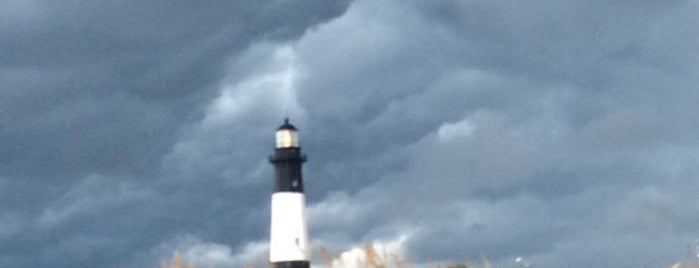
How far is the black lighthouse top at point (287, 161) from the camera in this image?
1737 inches

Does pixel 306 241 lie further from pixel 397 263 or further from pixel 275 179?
pixel 397 263

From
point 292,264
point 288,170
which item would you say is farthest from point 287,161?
point 292,264

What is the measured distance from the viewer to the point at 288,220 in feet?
144

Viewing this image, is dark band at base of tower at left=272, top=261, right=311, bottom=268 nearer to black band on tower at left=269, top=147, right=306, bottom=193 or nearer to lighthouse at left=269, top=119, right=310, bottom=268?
lighthouse at left=269, top=119, right=310, bottom=268

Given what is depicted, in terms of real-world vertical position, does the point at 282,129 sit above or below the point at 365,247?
above

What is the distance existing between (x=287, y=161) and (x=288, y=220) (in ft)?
7.09

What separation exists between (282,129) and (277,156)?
1.43m

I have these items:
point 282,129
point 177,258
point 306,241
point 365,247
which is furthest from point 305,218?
point 365,247

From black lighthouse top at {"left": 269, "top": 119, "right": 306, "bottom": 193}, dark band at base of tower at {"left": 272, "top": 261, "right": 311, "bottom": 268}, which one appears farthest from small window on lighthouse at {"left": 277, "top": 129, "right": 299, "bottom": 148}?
dark band at base of tower at {"left": 272, "top": 261, "right": 311, "bottom": 268}

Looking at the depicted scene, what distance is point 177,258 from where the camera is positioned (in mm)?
25312

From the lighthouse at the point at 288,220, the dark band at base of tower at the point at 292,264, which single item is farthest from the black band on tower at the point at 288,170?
the dark band at base of tower at the point at 292,264

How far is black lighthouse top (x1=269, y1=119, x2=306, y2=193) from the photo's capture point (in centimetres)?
4412

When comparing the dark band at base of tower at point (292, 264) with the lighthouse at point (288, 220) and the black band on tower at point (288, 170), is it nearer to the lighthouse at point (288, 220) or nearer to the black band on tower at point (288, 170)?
the lighthouse at point (288, 220)

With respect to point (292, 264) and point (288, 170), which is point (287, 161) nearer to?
point (288, 170)
